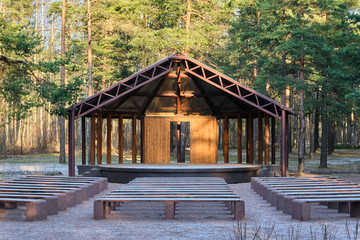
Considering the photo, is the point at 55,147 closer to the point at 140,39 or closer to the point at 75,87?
the point at 140,39

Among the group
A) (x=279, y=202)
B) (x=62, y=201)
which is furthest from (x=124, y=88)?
(x=279, y=202)

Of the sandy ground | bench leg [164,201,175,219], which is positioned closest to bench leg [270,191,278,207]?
the sandy ground

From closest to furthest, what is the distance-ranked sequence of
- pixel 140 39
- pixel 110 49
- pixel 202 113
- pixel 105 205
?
pixel 105 205 → pixel 202 113 → pixel 140 39 → pixel 110 49

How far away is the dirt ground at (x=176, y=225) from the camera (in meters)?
7.27

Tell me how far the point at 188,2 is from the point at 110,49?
7016mm

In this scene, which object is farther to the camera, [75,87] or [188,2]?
[188,2]

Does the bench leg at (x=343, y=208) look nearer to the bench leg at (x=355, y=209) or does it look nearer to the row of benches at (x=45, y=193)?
the bench leg at (x=355, y=209)

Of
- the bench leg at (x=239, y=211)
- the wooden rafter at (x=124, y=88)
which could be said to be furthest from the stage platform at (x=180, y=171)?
the bench leg at (x=239, y=211)

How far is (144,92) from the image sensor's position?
21078mm

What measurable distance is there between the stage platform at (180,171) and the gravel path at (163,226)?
6.17m

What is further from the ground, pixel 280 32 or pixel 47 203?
pixel 280 32

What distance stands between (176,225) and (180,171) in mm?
8149

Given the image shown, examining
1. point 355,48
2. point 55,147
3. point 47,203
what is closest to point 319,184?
point 47,203

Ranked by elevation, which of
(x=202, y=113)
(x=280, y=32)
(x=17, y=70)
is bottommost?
(x=202, y=113)
